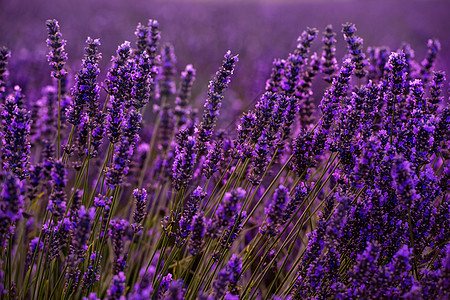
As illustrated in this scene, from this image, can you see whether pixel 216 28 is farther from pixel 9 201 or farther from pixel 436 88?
pixel 9 201

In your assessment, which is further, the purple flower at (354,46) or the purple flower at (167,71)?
the purple flower at (167,71)

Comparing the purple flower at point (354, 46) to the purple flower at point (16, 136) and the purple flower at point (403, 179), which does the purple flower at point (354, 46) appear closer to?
the purple flower at point (403, 179)

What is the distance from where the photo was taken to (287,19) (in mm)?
13320

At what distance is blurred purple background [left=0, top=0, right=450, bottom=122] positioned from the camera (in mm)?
7102

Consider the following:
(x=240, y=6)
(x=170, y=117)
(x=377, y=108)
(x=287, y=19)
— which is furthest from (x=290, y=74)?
(x=240, y=6)

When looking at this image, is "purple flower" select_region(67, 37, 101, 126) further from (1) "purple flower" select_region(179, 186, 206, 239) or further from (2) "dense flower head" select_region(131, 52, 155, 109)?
(1) "purple flower" select_region(179, 186, 206, 239)

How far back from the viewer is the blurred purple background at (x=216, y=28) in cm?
710

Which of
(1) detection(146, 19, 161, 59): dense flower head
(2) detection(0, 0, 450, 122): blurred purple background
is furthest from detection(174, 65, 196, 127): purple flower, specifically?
(2) detection(0, 0, 450, 122): blurred purple background

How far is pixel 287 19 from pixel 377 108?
39.7ft

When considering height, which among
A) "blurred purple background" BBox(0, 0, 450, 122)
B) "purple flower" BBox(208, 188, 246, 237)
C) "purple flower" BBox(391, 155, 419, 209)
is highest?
"blurred purple background" BBox(0, 0, 450, 122)

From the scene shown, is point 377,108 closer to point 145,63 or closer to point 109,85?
point 145,63

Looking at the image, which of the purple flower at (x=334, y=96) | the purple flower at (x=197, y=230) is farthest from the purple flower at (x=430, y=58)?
the purple flower at (x=197, y=230)

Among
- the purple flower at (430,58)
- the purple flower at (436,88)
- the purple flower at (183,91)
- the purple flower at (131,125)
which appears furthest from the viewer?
the purple flower at (430,58)

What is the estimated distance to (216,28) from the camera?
39.1 ft
